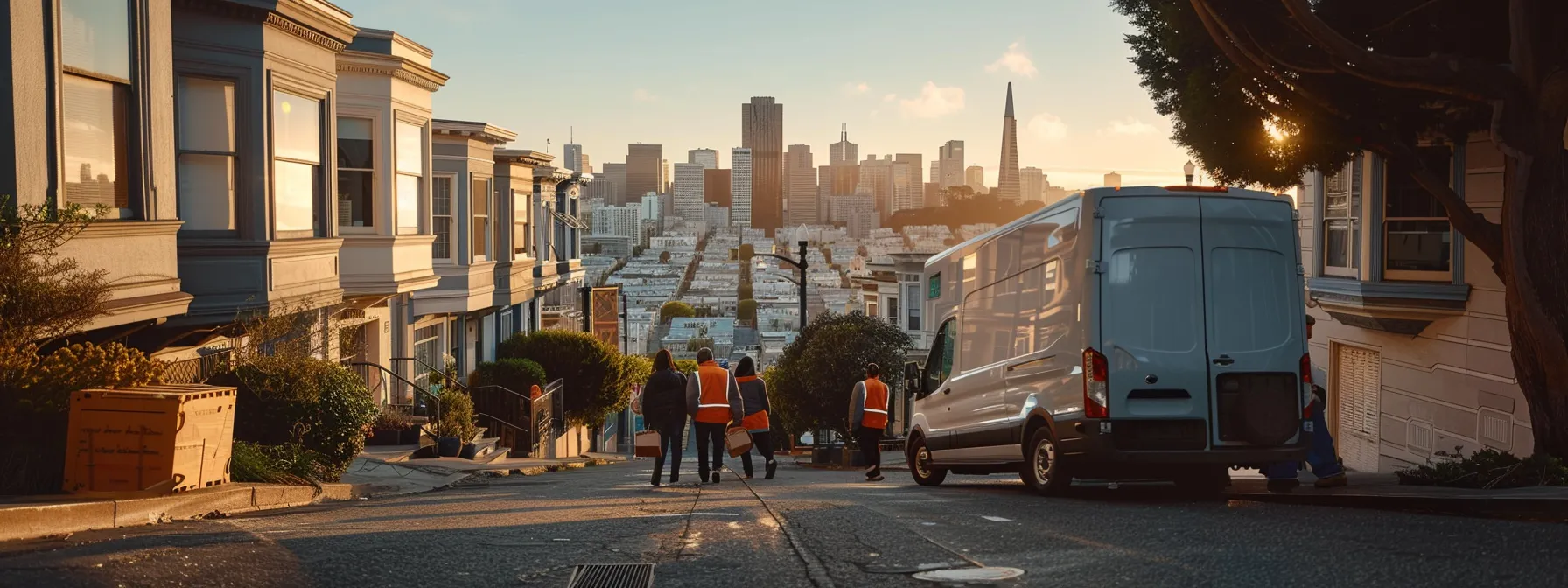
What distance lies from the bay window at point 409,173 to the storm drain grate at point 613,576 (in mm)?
14631

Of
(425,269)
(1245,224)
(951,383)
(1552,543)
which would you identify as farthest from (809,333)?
(1552,543)

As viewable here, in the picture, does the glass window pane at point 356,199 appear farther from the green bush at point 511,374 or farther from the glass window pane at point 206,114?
the green bush at point 511,374

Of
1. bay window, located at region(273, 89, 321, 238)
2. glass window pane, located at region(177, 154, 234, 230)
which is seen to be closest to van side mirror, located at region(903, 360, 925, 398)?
bay window, located at region(273, 89, 321, 238)

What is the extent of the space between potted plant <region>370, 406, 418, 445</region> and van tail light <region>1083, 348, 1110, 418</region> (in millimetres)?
11207

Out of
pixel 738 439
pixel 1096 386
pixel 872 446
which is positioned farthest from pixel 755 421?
pixel 1096 386

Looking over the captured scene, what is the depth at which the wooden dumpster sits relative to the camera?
9297mm

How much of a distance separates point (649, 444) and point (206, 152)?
5699 millimetres

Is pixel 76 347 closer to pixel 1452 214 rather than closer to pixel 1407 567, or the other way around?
pixel 1407 567

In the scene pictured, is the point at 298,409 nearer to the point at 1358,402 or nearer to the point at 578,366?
the point at 1358,402

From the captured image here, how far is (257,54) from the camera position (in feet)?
49.0

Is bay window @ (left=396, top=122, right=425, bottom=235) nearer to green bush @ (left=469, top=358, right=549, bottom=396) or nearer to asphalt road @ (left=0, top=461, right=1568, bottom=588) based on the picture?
green bush @ (left=469, top=358, right=549, bottom=396)

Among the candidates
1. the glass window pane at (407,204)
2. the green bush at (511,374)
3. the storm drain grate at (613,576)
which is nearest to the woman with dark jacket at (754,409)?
the glass window pane at (407,204)

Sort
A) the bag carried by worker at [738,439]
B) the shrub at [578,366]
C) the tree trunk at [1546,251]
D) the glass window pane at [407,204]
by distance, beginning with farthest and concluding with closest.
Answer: the shrub at [578,366], the glass window pane at [407,204], the bag carried by worker at [738,439], the tree trunk at [1546,251]

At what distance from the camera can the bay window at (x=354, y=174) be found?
20.0 m
